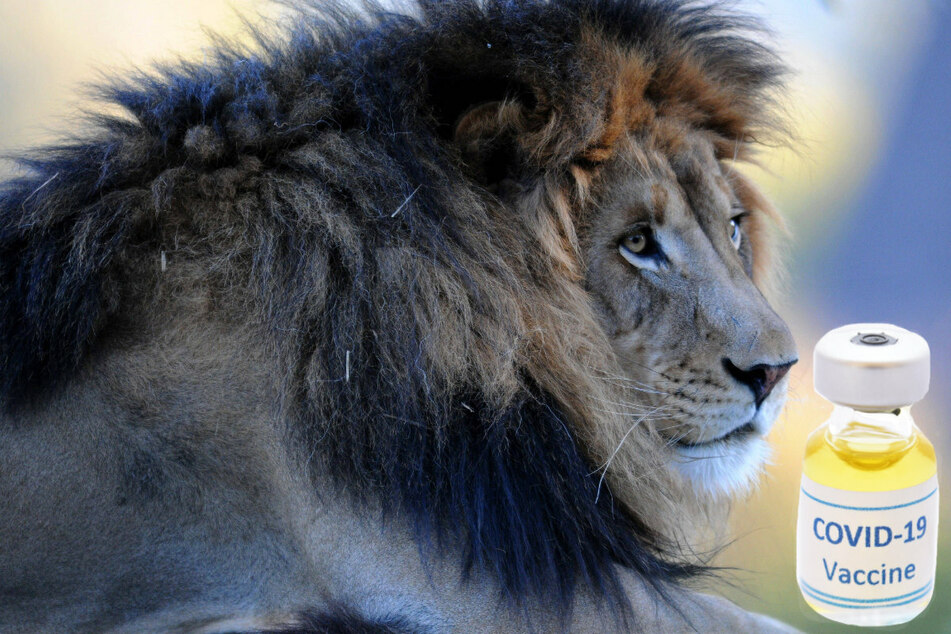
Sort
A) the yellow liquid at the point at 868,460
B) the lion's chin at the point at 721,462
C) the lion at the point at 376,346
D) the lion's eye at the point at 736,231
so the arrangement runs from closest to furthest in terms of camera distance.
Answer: the yellow liquid at the point at 868,460 < the lion at the point at 376,346 < the lion's chin at the point at 721,462 < the lion's eye at the point at 736,231

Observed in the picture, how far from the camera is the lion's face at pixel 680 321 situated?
190 cm

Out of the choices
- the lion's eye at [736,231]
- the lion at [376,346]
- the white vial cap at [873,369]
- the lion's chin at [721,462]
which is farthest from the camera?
the lion's eye at [736,231]

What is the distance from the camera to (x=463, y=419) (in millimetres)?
1735

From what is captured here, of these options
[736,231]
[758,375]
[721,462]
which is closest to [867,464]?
[758,375]

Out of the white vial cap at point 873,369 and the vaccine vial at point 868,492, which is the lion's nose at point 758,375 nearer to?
the vaccine vial at point 868,492

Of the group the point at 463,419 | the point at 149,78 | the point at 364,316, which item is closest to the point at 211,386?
the point at 364,316

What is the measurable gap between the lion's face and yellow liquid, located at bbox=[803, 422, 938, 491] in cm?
25

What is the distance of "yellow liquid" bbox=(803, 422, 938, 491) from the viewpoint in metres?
1.60

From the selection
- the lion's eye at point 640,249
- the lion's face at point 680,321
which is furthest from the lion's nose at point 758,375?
the lion's eye at point 640,249

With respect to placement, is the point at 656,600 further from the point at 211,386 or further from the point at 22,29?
the point at 22,29

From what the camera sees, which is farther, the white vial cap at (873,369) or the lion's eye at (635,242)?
the lion's eye at (635,242)

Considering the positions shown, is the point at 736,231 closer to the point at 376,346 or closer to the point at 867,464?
the point at 867,464

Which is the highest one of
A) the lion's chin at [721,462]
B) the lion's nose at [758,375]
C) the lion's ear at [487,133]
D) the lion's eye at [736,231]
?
the lion's ear at [487,133]

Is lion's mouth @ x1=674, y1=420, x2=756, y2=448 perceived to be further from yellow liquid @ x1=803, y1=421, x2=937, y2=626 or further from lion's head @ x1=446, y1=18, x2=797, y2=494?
yellow liquid @ x1=803, y1=421, x2=937, y2=626
